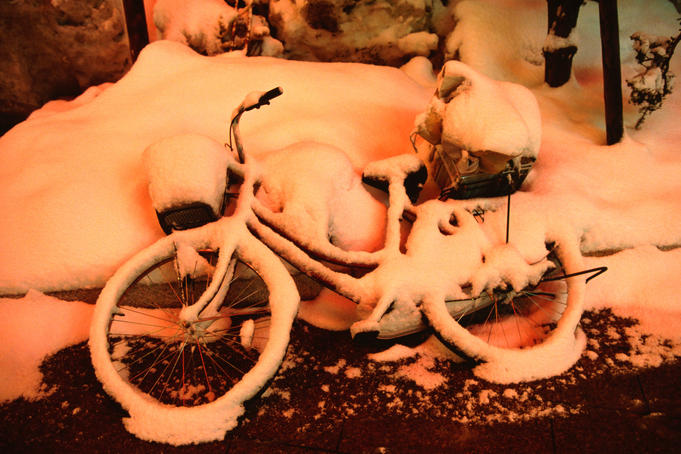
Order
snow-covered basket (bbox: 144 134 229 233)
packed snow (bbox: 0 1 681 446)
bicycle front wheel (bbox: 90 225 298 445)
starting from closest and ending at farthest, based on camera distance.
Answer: bicycle front wheel (bbox: 90 225 298 445) → snow-covered basket (bbox: 144 134 229 233) → packed snow (bbox: 0 1 681 446)

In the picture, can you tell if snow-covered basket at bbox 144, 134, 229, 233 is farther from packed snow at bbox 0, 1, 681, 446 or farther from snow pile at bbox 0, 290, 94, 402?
snow pile at bbox 0, 290, 94, 402

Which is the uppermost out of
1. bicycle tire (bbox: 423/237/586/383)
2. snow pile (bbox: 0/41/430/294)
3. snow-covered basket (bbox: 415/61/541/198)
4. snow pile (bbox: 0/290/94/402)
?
snow-covered basket (bbox: 415/61/541/198)

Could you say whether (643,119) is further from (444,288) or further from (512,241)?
(444,288)

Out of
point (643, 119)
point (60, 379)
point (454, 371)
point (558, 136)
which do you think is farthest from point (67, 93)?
point (643, 119)

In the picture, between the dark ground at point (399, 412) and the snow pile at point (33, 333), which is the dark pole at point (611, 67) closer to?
the dark ground at point (399, 412)

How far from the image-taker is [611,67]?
13.2 ft

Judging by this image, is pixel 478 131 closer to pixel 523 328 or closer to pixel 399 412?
pixel 523 328

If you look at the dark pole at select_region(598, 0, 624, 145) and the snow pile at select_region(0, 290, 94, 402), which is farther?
the dark pole at select_region(598, 0, 624, 145)

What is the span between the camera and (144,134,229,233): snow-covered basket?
2.54 metres

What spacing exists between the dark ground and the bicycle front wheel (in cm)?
23

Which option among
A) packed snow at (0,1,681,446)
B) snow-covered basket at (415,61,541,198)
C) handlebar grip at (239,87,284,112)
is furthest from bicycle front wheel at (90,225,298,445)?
snow-covered basket at (415,61,541,198)

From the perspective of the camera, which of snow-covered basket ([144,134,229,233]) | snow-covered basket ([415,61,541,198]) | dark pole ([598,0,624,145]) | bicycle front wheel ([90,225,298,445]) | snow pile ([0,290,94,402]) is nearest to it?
bicycle front wheel ([90,225,298,445])

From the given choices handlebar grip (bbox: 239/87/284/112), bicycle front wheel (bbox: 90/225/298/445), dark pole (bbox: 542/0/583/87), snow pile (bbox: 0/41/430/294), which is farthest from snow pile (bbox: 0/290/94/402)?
dark pole (bbox: 542/0/583/87)

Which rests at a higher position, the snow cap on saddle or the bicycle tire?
the snow cap on saddle
